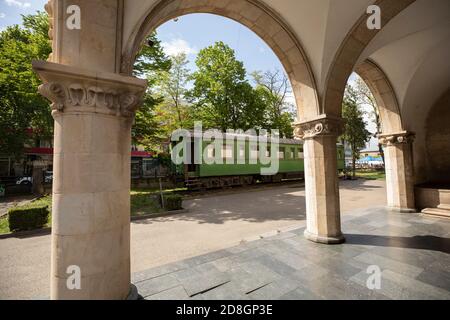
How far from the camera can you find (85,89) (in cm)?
260

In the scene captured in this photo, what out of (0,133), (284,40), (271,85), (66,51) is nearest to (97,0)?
(66,51)

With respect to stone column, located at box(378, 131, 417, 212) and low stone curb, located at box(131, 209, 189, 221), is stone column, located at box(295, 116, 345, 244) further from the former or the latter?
low stone curb, located at box(131, 209, 189, 221)

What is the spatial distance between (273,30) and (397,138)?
20.1ft

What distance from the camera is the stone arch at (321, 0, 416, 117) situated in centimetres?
470

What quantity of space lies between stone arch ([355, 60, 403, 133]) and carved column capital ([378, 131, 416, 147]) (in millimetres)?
175

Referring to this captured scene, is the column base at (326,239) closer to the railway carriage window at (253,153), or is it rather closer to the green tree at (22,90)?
the railway carriage window at (253,153)

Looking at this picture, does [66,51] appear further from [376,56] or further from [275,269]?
[376,56]


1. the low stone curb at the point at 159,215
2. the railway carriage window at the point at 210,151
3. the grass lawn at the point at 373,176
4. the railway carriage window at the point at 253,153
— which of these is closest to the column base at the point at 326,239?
the low stone curb at the point at 159,215

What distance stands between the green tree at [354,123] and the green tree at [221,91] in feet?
55.0

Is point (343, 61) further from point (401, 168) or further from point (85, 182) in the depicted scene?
point (85, 182)

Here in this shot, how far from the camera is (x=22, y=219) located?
24.1 ft

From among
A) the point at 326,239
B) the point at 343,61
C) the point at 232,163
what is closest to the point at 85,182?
the point at 326,239

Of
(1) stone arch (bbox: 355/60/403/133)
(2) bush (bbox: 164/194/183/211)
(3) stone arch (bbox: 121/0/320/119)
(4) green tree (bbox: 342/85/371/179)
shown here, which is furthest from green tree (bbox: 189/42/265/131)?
(4) green tree (bbox: 342/85/371/179)
